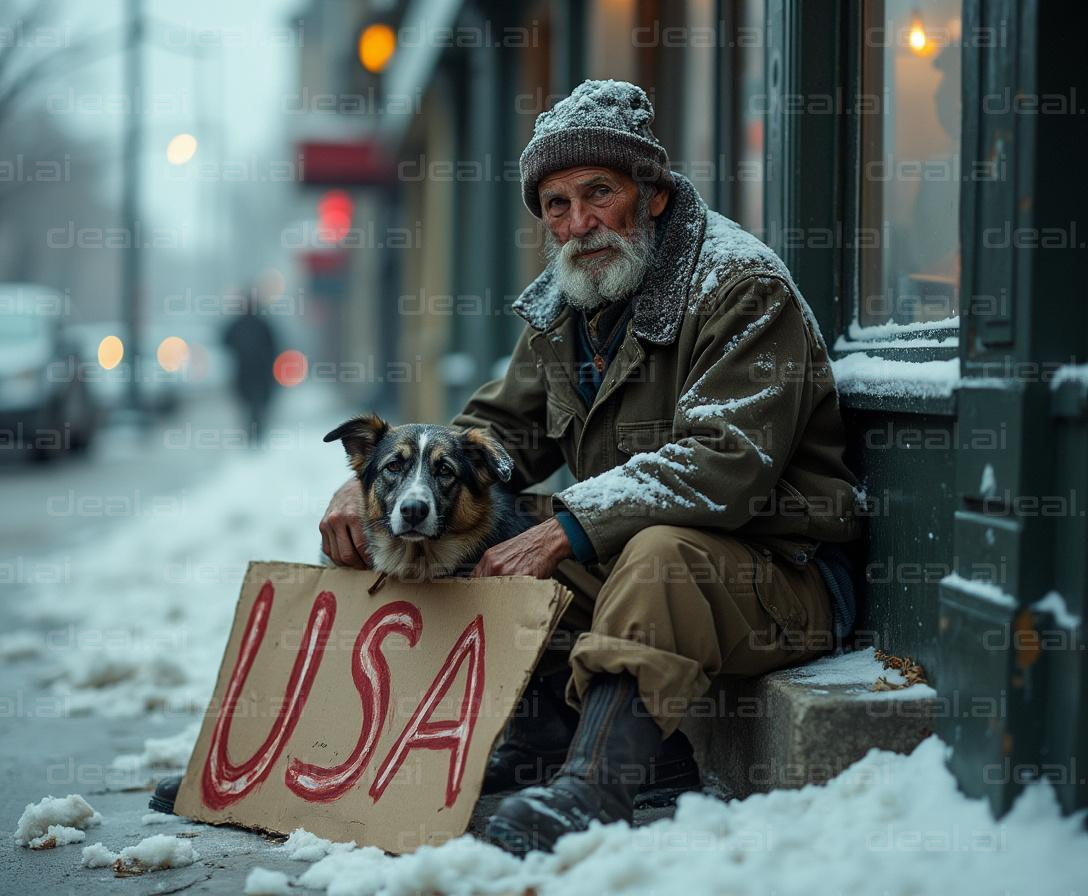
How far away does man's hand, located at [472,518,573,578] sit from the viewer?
324 cm

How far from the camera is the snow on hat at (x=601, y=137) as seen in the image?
359 cm

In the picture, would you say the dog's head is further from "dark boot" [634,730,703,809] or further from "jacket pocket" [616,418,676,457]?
"dark boot" [634,730,703,809]

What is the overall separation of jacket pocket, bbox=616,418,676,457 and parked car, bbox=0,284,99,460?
46.0 ft

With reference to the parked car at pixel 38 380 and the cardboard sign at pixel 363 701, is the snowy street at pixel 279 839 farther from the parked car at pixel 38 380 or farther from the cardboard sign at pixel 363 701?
the parked car at pixel 38 380

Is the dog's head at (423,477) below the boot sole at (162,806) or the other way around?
the other way around

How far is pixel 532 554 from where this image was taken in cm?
329

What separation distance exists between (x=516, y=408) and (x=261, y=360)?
14180 millimetres

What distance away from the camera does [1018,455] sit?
2.56 meters

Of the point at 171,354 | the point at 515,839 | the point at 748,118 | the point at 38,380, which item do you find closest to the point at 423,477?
the point at 515,839

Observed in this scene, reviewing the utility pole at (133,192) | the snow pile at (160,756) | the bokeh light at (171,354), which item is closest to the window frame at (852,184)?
the snow pile at (160,756)

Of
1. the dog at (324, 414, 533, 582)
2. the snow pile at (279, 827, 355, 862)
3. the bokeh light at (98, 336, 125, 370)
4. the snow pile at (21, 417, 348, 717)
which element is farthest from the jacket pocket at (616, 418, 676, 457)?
the bokeh light at (98, 336, 125, 370)

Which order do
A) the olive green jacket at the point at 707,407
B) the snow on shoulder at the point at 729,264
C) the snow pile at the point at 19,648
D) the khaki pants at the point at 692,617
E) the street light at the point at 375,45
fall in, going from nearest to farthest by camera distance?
the khaki pants at the point at 692,617, the olive green jacket at the point at 707,407, the snow on shoulder at the point at 729,264, the snow pile at the point at 19,648, the street light at the point at 375,45

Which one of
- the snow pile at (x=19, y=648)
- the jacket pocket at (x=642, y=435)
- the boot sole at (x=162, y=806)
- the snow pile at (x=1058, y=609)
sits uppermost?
the jacket pocket at (x=642, y=435)

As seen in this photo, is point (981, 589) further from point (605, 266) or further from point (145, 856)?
point (145, 856)
